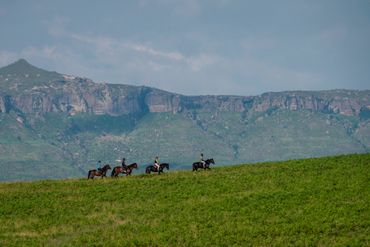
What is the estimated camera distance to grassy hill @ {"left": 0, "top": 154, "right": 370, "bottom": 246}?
122 feet

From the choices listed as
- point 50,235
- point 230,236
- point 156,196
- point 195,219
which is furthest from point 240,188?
point 50,235

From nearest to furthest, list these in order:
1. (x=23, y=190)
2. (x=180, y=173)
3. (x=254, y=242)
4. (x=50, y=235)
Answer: (x=254, y=242) → (x=50, y=235) → (x=23, y=190) → (x=180, y=173)

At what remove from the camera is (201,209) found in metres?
45.1

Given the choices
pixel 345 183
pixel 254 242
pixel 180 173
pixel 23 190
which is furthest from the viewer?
pixel 180 173

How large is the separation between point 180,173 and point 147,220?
22.7m

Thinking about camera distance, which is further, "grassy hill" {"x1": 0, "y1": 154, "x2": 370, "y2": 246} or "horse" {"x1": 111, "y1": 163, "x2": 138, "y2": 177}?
"horse" {"x1": 111, "y1": 163, "x2": 138, "y2": 177}

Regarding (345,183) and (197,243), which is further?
(345,183)

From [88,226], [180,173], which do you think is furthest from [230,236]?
[180,173]

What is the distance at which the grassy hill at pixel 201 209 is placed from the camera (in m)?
37.2

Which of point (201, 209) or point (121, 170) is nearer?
point (201, 209)

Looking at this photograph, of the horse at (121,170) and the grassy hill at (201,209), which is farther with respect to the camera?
the horse at (121,170)

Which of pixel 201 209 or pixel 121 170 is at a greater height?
pixel 121 170

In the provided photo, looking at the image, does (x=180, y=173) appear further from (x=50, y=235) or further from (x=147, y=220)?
(x=50, y=235)

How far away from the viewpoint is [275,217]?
134 ft
